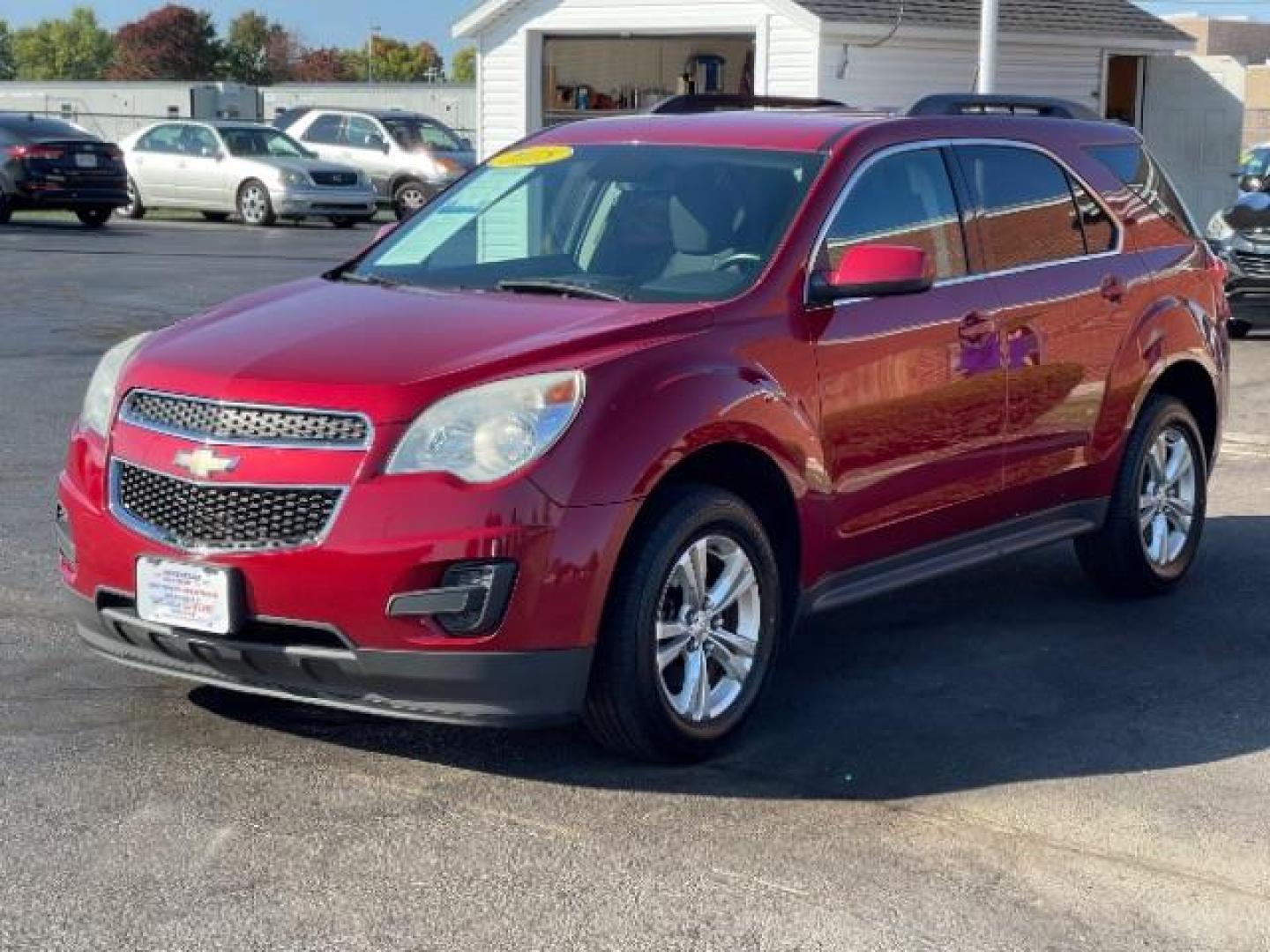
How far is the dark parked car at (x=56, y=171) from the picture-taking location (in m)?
27.7

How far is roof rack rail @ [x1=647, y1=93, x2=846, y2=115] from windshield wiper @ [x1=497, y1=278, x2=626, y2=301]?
5.05ft

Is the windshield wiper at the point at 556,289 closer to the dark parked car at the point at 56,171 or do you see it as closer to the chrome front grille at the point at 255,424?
the chrome front grille at the point at 255,424

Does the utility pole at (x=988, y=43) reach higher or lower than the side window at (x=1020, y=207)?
higher

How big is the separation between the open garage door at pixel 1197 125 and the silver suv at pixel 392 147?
399 inches

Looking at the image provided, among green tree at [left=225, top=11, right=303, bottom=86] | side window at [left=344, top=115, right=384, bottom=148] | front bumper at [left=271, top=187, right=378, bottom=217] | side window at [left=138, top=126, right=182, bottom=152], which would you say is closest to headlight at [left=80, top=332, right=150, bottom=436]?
front bumper at [left=271, top=187, right=378, bottom=217]

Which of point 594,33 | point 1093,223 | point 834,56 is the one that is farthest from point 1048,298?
point 594,33

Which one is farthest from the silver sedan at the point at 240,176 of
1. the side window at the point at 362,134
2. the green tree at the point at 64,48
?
the green tree at the point at 64,48

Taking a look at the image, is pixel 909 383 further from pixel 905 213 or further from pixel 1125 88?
pixel 1125 88

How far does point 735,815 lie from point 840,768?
508mm

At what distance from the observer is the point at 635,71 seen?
28.4 m

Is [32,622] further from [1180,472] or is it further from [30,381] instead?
[30,381]

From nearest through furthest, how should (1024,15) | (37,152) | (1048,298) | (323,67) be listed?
(1048,298) < (1024,15) < (37,152) < (323,67)

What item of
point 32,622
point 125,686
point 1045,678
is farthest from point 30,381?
point 1045,678

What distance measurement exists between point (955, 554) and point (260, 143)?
25289 mm
